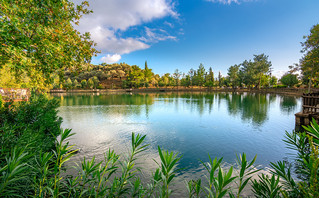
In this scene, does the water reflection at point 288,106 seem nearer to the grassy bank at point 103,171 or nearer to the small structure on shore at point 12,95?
the grassy bank at point 103,171

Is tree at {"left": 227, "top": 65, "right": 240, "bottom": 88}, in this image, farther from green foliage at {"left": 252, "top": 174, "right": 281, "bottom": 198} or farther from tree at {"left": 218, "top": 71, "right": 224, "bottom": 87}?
green foliage at {"left": 252, "top": 174, "right": 281, "bottom": 198}

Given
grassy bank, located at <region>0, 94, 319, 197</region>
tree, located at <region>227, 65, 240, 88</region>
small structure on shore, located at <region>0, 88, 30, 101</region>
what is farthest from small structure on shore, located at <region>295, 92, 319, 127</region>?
tree, located at <region>227, 65, 240, 88</region>

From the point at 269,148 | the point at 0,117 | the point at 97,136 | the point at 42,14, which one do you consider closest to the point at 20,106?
the point at 0,117

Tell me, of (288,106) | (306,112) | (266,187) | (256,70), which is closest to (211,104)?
(288,106)

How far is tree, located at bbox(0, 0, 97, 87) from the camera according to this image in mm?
4785

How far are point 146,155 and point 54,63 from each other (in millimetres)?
7838

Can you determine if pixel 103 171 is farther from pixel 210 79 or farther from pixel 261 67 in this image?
pixel 210 79

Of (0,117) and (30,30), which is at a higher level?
(30,30)

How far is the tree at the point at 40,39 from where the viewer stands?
188 inches

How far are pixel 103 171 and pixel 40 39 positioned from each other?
545 centimetres

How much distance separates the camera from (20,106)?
8.03 metres

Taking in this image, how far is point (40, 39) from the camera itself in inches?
221

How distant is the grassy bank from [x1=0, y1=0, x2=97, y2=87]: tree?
2.27m

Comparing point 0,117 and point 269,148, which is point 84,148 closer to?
point 0,117
